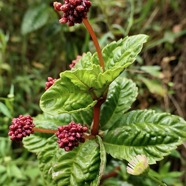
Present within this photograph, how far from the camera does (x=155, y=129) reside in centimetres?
106

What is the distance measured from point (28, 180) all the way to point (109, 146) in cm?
67

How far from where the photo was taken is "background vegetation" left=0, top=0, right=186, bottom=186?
1.79 metres

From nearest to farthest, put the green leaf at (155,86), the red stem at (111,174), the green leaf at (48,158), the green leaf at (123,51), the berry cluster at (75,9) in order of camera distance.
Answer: the berry cluster at (75,9) → the green leaf at (123,51) → the green leaf at (48,158) → the red stem at (111,174) → the green leaf at (155,86)

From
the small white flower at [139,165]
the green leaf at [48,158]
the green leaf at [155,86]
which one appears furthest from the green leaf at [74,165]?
the green leaf at [155,86]

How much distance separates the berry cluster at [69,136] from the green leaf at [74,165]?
0.08 metres

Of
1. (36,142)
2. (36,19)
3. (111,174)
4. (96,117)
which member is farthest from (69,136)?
(36,19)

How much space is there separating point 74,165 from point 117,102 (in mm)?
213

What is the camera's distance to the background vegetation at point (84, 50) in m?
1.79

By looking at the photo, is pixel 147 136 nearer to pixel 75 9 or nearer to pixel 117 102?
pixel 117 102

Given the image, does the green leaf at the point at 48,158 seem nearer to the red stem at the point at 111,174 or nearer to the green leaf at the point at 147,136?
the green leaf at the point at 147,136

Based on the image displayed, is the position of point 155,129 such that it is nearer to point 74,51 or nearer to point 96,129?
point 96,129

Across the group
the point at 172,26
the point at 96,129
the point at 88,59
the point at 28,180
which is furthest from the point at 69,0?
the point at 172,26

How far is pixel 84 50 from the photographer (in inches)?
70.6

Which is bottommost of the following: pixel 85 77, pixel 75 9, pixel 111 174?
pixel 111 174
